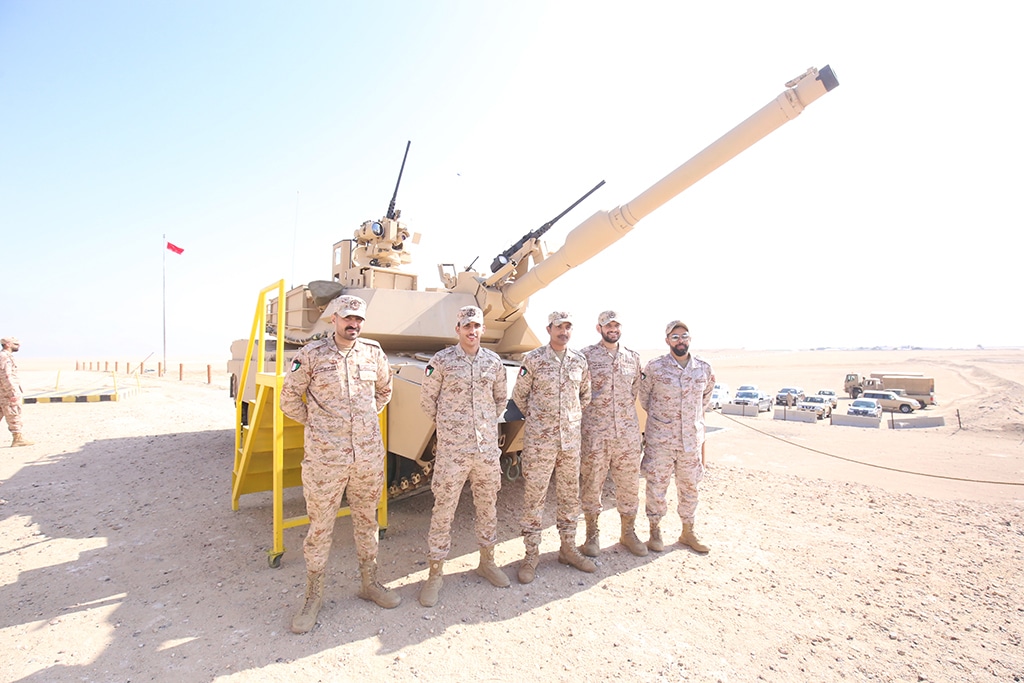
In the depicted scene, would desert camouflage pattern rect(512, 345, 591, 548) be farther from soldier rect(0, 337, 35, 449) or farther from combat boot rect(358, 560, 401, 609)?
soldier rect(0, 337, 35, 449)

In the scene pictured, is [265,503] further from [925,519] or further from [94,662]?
[925,519]

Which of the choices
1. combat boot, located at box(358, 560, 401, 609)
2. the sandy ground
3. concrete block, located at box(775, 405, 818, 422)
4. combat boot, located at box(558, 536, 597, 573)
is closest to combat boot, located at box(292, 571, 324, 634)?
the sandy ground

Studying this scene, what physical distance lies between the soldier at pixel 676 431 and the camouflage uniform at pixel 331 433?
233 centimetres

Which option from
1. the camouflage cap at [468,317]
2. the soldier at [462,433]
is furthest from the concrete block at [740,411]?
the camouflage cap at [468,317]

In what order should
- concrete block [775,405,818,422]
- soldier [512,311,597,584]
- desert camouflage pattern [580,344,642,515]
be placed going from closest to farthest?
1. soldier [512,311,597,584]
2. desert camouflage pattern [580,344,642,515]
3. concrete block [775,405,818,422]

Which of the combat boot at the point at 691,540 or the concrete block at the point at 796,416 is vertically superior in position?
the combat boot at the point at 691,540

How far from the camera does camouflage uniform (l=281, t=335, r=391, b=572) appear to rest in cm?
348

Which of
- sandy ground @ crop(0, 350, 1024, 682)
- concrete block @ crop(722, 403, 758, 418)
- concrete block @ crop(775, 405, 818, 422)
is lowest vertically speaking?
concrete block @ crop(775, 405, 818, 422)

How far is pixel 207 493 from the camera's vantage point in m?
6.12

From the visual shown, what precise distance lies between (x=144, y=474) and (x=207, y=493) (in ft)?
4.66

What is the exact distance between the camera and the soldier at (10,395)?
8.38m

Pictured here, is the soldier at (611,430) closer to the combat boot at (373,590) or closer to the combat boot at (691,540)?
the combat boot at (691,540)

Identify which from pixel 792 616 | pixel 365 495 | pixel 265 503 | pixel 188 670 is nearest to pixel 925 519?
pixel 792 616

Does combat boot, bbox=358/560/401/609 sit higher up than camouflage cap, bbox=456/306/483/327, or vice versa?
camouflage cap, bbox=456/306/483/327
